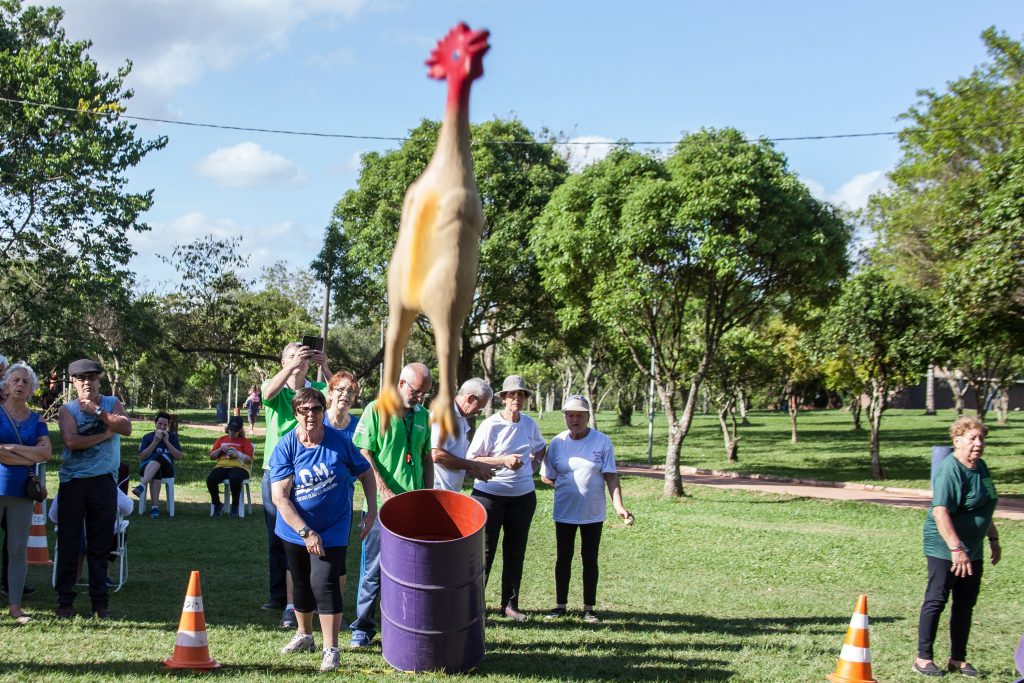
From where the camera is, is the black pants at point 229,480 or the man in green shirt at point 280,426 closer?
the man in green shirt at point 280,426

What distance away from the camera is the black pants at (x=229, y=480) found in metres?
11.2

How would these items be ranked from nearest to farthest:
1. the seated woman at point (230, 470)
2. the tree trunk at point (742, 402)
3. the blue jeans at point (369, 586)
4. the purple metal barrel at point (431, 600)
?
the purple metal barrel at point (431, 600), the blue jeans at point (369, 586), the seated woman at point (230, 470), the tree trunk at point (742, 402)

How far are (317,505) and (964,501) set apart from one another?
354cm

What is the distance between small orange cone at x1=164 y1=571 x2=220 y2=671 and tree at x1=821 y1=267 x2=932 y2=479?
50.8 ft

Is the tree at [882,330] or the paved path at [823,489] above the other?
the tree at [882,330]

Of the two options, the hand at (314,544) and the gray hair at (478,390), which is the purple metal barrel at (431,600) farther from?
the gray hair at (478,390)

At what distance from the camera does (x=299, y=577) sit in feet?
15.8

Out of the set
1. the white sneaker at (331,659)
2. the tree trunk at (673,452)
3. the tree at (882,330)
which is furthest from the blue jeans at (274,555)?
the tree at (882,330)

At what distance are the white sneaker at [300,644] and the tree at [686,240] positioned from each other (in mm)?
9727

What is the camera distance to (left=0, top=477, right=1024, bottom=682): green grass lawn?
16.1ft

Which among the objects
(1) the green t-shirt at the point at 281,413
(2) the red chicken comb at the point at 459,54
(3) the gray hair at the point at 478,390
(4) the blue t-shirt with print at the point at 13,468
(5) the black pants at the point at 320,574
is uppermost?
(2) the red chicken comb at the point at 459,54

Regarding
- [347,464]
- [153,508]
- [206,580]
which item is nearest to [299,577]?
[347,464]

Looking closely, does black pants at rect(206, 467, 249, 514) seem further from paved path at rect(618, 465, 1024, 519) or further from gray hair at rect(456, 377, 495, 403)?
paved path at rect(618, 465, 1024, 519)

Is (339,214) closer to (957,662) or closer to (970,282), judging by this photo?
(970,282)
